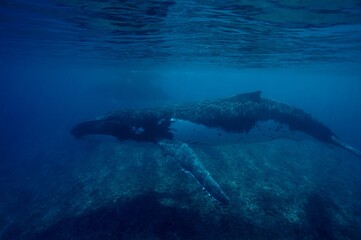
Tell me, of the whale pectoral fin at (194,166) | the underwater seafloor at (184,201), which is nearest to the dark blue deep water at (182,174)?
the underwater seafloor at (184,201)

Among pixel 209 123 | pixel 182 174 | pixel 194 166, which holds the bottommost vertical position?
pixel 182 174

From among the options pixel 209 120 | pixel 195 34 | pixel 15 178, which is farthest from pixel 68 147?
pixel 209 120

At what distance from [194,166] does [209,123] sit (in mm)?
2897

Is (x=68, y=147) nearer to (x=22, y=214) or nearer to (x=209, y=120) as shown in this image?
(x=22, y=214)

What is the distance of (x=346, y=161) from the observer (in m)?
22.5

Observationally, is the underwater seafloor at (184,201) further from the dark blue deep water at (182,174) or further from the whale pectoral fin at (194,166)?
the whale pectoral fin at (194,166)

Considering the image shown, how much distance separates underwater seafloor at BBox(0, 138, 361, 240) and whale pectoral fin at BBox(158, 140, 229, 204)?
1.79 metres

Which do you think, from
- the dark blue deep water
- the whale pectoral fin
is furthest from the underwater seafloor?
the whale pectoral fin

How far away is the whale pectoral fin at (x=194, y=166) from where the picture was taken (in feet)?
26.1

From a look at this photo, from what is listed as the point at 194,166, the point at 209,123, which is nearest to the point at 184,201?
the point at 194,166

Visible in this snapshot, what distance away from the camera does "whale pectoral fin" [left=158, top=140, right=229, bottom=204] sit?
7.96 metres

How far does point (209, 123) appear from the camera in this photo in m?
11.5

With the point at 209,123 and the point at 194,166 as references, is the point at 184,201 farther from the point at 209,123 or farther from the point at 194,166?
the point at 209,123

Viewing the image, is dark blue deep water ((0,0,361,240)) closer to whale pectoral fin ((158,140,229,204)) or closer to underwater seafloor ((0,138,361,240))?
underwater seafloor ((0,138,361,240))
